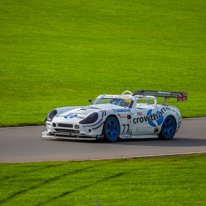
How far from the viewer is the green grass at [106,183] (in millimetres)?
6272

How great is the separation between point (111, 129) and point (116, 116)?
374 millimetres

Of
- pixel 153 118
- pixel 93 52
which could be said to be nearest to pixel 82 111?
pixel 153 118

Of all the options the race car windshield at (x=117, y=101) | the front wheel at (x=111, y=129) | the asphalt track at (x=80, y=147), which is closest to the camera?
the asphalt track at (x=80, y=147)

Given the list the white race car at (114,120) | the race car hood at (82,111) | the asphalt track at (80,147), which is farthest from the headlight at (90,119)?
the asphalt track at (80,147)

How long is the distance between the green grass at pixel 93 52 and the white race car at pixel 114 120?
14.3ft

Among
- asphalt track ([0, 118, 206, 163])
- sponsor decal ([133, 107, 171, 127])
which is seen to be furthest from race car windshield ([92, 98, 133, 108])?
asphalt track ([0, 118, 206, 163])

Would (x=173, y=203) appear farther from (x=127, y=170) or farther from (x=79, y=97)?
(x=79, y=97)

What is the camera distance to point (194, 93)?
1293 inches

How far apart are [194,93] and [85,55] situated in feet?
43.8

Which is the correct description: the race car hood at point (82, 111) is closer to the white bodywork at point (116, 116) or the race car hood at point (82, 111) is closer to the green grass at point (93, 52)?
the white bodywork at point (116, 116)

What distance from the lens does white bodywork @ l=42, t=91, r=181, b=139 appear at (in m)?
12.1

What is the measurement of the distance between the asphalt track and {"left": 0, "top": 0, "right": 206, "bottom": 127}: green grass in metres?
4.23

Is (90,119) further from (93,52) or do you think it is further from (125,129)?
(93,52)

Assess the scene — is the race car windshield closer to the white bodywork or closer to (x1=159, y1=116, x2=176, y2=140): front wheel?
the white bodywork
